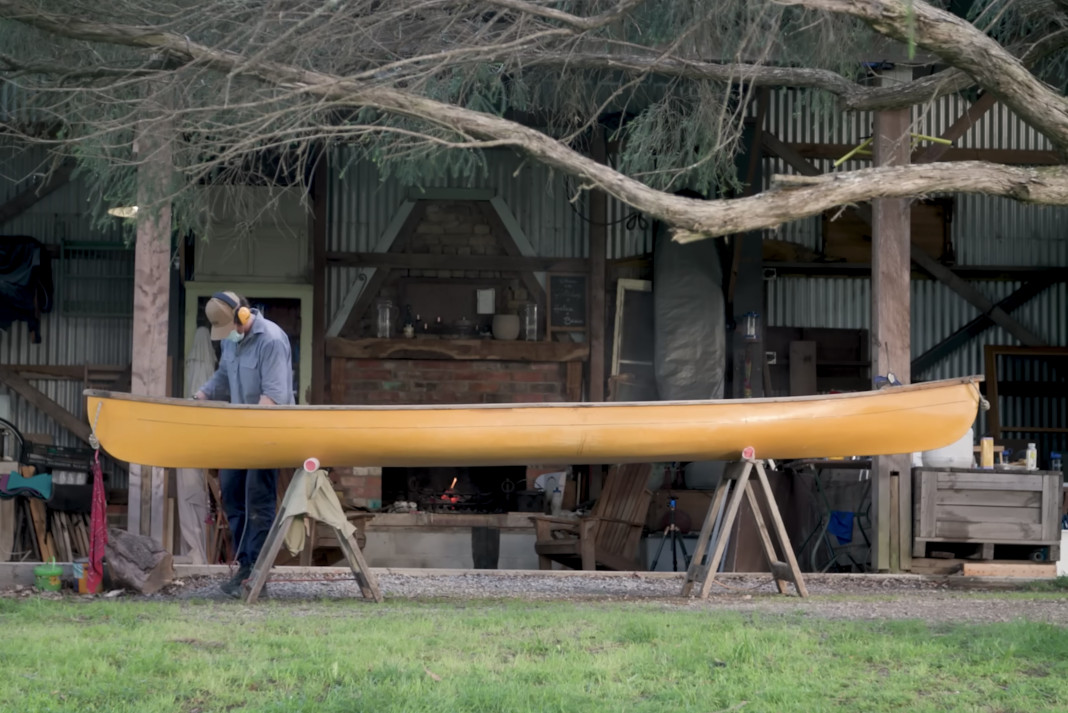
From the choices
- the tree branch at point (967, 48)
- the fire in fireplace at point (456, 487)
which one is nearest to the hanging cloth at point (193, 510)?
the fire in fireplace at point (456, 487)

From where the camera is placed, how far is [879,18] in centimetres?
543

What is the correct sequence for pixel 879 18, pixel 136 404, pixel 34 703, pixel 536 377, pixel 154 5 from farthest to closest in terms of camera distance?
pixel 536 377, pixel 154 5, pixel 136 404, pixel 879 18, pixel 34 703

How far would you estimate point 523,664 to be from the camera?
4.68 meters

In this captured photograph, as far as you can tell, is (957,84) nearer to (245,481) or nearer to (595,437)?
(595,437)

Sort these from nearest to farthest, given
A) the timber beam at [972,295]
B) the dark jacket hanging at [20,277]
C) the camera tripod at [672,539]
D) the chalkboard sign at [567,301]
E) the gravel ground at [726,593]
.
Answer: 1. the gravel ground at [726,593]
2. the camera tripod at [672,539]
3. the dark jacket hanging at [20,277]
4. the chalkboard sign at [567,301]
5. the timber beam at [972,295]

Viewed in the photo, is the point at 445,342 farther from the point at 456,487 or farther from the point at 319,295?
the point at 456,487

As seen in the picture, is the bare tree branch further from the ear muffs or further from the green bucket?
the green bucket

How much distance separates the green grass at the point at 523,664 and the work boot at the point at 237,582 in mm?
1197

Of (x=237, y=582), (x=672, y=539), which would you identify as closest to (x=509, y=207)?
(x=672, y=539)

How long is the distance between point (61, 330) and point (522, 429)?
712 centimetres

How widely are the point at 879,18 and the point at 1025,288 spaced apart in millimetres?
8834

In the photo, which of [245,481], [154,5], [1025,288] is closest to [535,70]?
[154,5]

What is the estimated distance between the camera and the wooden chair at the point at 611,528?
10.7 meters

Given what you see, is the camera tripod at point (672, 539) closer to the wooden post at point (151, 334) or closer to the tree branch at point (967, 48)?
the wooden post at point (151, 334)
